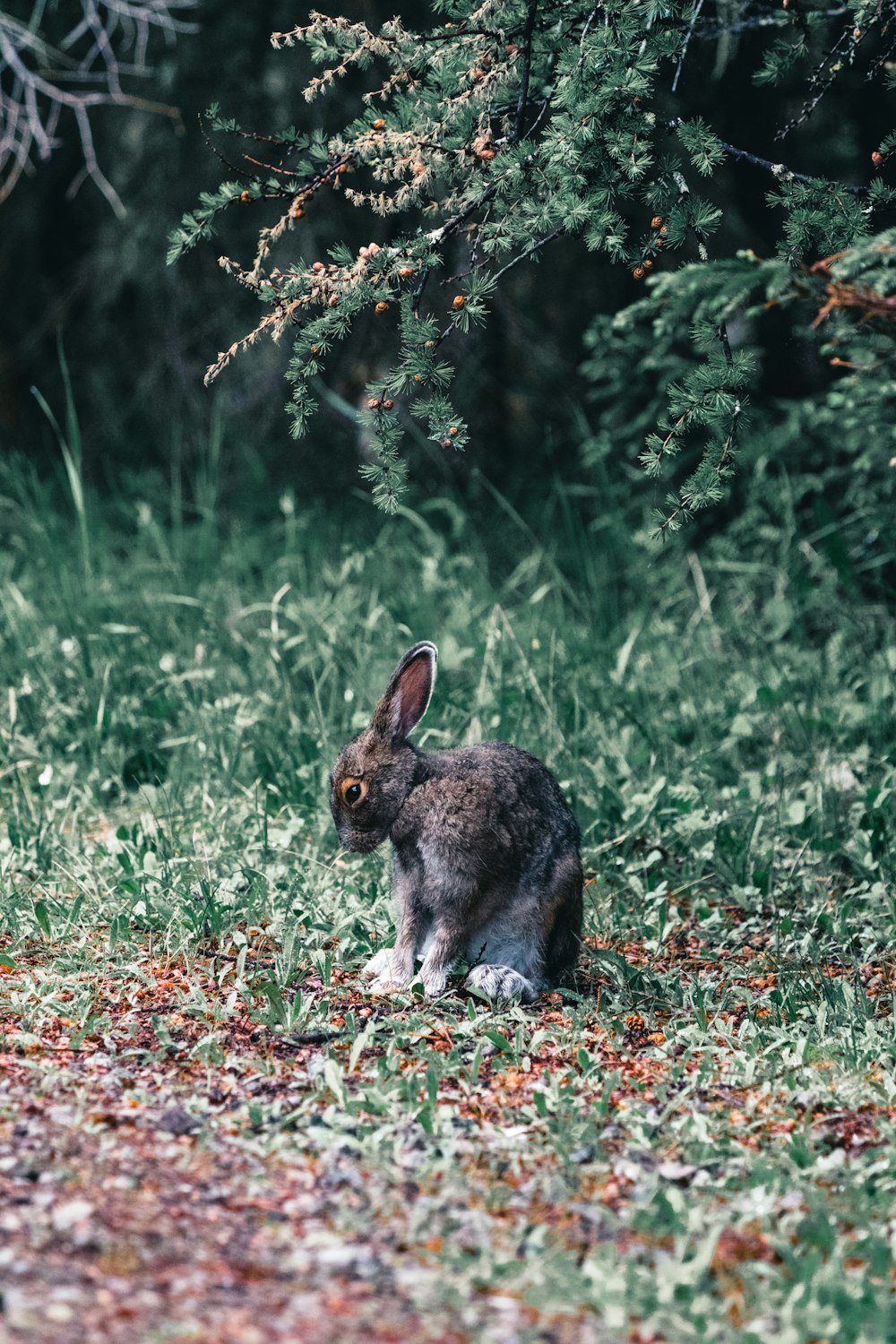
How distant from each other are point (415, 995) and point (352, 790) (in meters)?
0.59

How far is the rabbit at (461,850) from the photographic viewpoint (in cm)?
409

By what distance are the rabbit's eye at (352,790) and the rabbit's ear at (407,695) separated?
0.52 feet

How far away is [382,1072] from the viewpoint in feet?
11.9

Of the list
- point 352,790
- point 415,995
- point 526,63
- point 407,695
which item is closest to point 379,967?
point 415,995

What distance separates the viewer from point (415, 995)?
407 cm

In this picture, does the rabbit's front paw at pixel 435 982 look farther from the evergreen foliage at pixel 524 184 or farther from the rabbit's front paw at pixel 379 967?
the evergreen foliage at pixel 524 184

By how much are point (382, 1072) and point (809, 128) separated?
605 centimetres

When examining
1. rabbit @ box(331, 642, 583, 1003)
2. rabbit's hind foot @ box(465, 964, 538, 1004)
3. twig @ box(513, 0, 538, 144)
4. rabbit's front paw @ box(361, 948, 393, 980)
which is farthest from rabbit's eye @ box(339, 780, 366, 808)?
twig @ box(513, 0, 538, 144)

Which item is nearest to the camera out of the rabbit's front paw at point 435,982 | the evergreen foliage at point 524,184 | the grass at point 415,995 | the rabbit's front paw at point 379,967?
the grass at point 415,995

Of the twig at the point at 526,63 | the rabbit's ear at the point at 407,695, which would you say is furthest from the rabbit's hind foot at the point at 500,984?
the twig at the point at 526,63

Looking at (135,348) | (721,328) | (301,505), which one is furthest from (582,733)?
(135,348)

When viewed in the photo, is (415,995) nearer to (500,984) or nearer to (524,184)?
(500,984)

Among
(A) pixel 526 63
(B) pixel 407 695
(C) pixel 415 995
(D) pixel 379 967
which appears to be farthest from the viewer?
(B) pixel 407 695

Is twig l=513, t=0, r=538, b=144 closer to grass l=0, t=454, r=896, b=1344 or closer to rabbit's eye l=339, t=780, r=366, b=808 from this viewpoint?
rabbit's eye l=339, t=780, r=366, b=808
